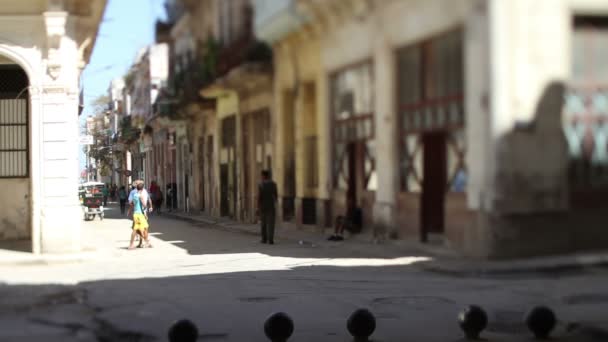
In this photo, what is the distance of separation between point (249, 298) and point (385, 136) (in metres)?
6.20

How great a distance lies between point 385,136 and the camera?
4.07 m

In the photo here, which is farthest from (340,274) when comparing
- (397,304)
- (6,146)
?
(6,146)

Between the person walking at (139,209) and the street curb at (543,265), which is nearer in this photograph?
the street curb at (543,265)

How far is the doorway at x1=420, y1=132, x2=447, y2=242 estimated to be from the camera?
123 inches

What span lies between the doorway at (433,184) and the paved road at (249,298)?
39cm

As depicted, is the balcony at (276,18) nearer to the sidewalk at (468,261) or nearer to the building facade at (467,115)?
the building facade at (467,115)

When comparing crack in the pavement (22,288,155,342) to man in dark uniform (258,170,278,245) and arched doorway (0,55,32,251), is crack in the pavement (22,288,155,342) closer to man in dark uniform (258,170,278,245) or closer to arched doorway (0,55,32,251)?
arched doorway (0,55,32,251)

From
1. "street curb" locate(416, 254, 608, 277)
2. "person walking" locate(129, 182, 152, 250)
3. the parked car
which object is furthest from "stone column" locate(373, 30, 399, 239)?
the parked car

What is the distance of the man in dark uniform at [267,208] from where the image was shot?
19.5 meters

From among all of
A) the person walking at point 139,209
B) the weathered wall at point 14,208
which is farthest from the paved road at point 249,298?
the weathered wall at point 14,208

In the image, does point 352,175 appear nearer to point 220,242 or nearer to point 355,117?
point 355,117

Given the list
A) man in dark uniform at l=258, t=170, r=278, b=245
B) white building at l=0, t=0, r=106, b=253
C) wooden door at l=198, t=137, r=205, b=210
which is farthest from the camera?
man in dark uniform at l=258, t=170, r=278, b=245

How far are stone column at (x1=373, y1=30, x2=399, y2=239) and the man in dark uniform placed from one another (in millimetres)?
14880

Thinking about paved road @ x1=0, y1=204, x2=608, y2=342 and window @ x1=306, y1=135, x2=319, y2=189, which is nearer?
paved road @ x1=0, y1=204, x2=608, y2=342
